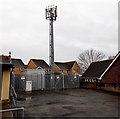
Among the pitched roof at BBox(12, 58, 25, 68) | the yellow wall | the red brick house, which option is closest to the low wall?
the red brick house

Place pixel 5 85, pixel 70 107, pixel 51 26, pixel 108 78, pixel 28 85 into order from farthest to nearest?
pixel 51 26
pixel 108 78
pixel 28 85
pixel 5 85
pixel 70 107

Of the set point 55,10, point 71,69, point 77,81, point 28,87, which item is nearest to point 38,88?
point 28,87

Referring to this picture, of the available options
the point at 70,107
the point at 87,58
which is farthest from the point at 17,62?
the point at 70,107

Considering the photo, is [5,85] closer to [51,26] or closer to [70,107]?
[70,107]

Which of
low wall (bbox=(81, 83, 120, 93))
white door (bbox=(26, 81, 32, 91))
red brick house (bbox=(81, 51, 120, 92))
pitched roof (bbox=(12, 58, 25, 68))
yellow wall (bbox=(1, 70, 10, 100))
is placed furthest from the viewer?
pitched roof (bbox=(12, 58, 25, 68))

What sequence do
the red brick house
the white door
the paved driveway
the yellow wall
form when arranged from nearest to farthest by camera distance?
the paved driveway
the yellow wall
the red brick house
the white door

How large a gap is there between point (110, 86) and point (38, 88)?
10.7 meters

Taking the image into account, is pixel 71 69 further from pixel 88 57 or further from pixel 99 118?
pixel 99 118

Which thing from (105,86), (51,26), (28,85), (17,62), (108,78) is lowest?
(105,86)

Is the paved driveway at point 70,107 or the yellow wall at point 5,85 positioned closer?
the paved driveway at point 70,107

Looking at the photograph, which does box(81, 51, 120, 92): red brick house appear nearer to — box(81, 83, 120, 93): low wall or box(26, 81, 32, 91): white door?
box(81, 83, 120, 93): low wall

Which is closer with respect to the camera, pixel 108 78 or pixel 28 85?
pixel 28 85

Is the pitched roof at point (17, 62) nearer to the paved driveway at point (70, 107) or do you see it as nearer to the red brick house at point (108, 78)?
the red brick house at point (108, 78)

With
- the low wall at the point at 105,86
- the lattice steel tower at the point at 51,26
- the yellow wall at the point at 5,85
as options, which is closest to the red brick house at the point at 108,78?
the low wall at the point at 105,86
